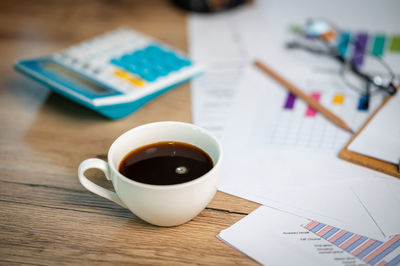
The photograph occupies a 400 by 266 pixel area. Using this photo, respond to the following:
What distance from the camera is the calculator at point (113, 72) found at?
69 cm

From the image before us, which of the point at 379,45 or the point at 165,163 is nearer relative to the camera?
the point at 165,163

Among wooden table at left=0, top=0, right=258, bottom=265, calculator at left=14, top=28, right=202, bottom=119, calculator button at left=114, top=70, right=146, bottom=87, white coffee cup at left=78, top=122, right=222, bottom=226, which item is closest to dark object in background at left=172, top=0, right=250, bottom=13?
wooden table at left=0, top=0, right=258, bottom=265

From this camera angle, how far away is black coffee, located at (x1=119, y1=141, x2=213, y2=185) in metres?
0.48

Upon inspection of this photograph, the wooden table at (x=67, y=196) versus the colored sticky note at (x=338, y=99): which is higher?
the colored sticky note at (x=338, y=99)

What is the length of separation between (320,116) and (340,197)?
21cm

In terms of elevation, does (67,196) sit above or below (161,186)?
below

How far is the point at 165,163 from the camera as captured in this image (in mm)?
501

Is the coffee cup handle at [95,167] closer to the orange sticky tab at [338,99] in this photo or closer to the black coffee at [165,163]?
the black coffee at [165,163]

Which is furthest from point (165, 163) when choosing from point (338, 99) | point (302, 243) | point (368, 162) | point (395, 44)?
point (395, 44)

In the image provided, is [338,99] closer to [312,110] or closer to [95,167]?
[312,110]

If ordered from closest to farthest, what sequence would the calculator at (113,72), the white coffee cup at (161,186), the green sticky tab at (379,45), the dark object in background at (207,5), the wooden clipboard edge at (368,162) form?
the white coffee cup at (161,186), the wooden clipboard edge at (368,162), the calculator at (113,72), the green sticky tab at (379,45), the dark object in background at (207,5)

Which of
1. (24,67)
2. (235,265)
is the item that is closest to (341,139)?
(235,265)

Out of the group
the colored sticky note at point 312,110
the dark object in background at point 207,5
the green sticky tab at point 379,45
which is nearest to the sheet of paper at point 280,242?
the colored sticky note at point 312,110

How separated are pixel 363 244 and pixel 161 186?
231 mm
